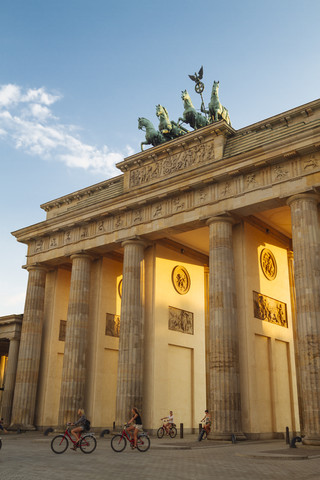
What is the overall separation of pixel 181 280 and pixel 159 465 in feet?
59.8

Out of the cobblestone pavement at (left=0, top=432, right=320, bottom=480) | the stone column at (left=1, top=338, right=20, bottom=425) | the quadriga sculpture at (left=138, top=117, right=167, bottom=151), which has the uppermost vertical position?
the quadriga sculpture at (left=138, top=117, right=167, bottom=151)

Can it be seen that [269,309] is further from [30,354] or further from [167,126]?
[30,354]

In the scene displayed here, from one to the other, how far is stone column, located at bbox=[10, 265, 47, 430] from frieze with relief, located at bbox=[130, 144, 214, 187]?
9.91 metres

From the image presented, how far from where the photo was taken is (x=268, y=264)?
26.8 m

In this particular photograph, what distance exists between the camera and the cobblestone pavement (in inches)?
409

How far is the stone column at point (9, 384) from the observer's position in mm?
31750

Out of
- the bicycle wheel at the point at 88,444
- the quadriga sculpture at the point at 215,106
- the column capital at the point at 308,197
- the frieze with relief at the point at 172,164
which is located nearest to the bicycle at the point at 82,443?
the bicycle wheel at the point at 88,444

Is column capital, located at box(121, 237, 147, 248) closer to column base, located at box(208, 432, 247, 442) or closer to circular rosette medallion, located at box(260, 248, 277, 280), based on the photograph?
circular rosette medallion, located at box(260, 248, 277, 280)

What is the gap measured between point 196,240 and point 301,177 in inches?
393

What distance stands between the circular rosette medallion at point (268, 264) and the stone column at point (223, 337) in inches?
126

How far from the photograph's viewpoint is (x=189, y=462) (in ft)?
43.3

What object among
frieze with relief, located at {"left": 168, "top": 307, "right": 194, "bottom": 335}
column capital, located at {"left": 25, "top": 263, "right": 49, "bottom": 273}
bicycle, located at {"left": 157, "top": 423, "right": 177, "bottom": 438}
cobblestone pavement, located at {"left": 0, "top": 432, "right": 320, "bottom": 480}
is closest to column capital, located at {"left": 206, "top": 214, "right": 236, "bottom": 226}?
frieze with relief, located at {"left": 168, "top": 307, "right": 194, "bottom": 335}

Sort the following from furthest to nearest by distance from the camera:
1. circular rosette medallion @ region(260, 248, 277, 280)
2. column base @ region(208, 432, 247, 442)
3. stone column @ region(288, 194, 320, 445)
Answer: circular rosette medallion @ region(260, 248, 277, 280) → column base @ region(208, 432, 247, 442) → stone column @ region(288, 194, 320, 445)

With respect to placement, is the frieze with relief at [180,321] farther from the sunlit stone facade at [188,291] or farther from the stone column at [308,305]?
the stone column at [308,305]
